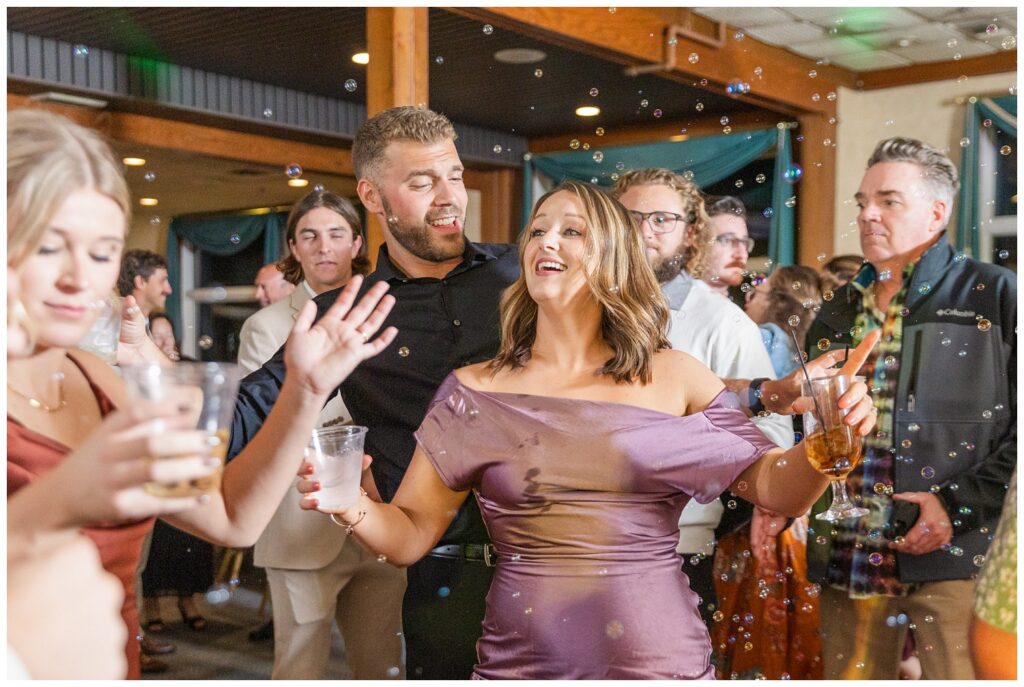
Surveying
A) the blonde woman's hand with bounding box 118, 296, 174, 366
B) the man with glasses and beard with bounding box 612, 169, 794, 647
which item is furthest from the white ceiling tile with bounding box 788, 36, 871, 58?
the blonde woman's hand with bounding box 118, 296, 174, 366

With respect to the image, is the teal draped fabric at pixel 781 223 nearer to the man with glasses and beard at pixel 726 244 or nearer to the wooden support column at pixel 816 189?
the wooden support column at pixel 816 189

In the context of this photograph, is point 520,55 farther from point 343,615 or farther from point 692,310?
point 343,615

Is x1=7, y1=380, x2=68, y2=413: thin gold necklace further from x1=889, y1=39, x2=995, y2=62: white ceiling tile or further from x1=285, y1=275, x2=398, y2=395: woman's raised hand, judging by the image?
x1=889, y1=39, x2=995, y2=62: white ceiling tile

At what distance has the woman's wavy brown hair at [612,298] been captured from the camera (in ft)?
3.85

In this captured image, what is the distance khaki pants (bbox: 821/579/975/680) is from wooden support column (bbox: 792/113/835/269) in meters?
0.92

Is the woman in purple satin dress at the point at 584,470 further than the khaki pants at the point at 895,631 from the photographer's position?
No

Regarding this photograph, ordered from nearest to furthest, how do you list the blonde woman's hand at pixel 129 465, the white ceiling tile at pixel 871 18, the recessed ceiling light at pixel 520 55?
the blonde woman's hand at pixel 129 465, the recessed ceiling light at pixel 520 55, the white ceiling tile at pixel 871 18

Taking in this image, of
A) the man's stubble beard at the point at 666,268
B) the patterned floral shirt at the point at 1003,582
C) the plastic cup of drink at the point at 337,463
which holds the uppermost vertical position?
the man's stubble beard at the point at 666,268

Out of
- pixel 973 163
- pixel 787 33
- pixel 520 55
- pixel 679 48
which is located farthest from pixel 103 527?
pixel 973 163

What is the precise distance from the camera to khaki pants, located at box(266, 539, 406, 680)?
1.40 meters

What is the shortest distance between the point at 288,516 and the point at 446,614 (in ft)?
0.97

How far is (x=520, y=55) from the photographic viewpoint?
210 cm

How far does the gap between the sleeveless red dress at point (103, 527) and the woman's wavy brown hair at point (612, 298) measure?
0.48m

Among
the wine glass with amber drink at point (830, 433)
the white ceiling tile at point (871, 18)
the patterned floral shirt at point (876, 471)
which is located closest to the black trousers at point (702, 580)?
the patterned floral shirt at point (876, 471)
